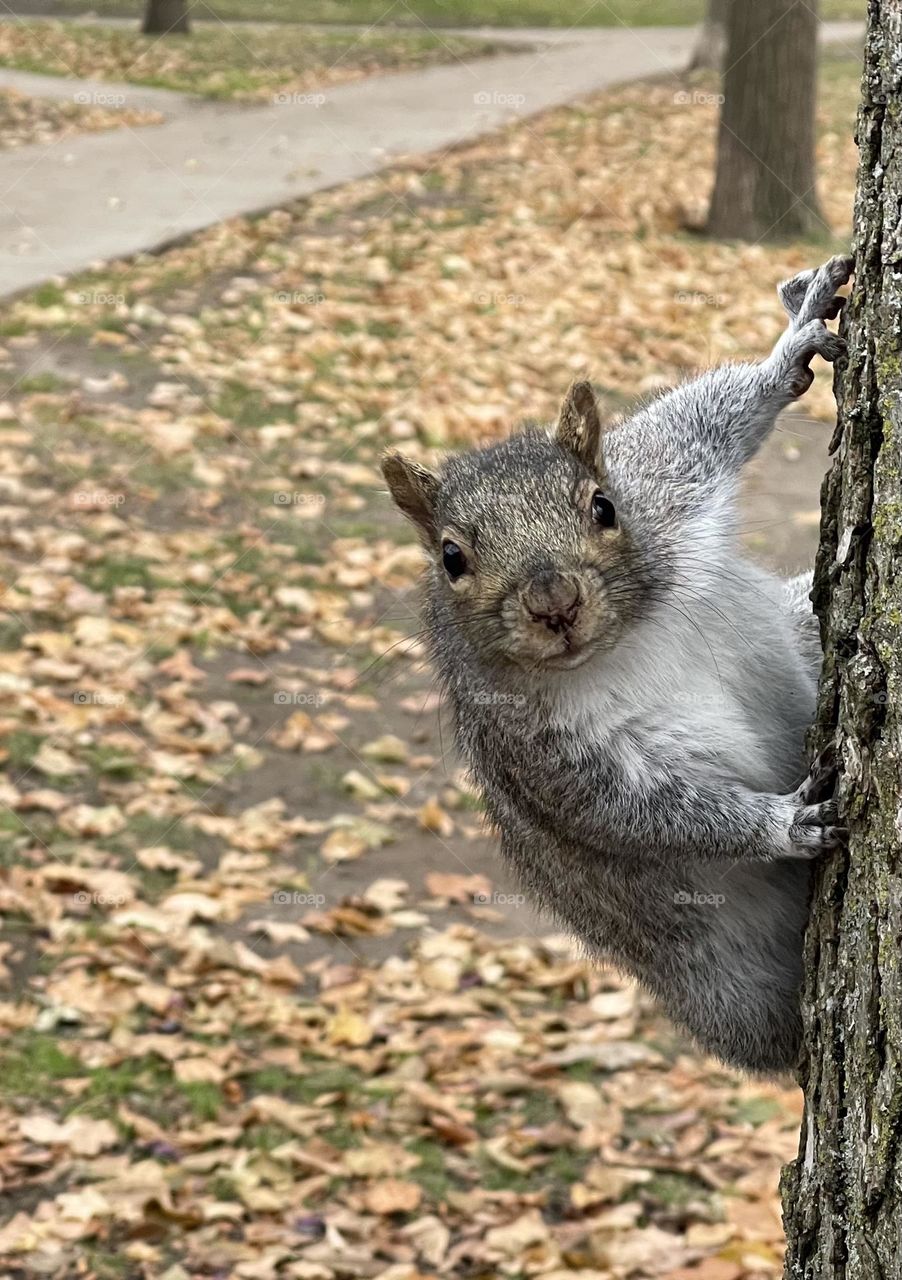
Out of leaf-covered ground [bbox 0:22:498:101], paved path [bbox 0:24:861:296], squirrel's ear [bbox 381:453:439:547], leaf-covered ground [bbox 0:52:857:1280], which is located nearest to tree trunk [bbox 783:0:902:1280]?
squirrel's ear [bbox 381:453:439:547]

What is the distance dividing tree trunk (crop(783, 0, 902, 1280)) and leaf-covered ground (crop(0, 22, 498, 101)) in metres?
11.5

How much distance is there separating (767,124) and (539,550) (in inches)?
337

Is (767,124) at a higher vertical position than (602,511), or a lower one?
higher

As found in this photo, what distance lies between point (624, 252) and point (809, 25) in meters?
1.86

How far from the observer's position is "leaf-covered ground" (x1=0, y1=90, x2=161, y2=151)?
10875mm

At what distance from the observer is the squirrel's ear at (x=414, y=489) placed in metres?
2.81

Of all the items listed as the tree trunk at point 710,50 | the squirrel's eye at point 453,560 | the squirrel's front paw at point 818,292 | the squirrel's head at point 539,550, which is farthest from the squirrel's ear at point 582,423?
the tree trunk at point 710,50

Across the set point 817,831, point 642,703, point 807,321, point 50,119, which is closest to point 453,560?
point 642,703

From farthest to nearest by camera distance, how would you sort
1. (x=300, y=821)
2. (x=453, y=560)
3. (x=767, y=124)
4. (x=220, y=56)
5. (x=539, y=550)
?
1. (x=220, y=56)
2. (x=767, y=124)
3. (x=300, y=821)
4. (x=453, y=560)
5. (x=539, y=550)

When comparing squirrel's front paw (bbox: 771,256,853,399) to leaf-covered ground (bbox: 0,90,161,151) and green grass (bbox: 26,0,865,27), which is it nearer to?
leaf-covered ground (bbox: 0,90,161,151)

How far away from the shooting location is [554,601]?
2.44 meters

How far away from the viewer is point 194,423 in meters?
7.79

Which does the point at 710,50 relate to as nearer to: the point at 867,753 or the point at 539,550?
the point at 539,550

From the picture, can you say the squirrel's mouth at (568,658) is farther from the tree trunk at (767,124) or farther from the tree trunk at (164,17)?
the tree trunk at (164,17)
